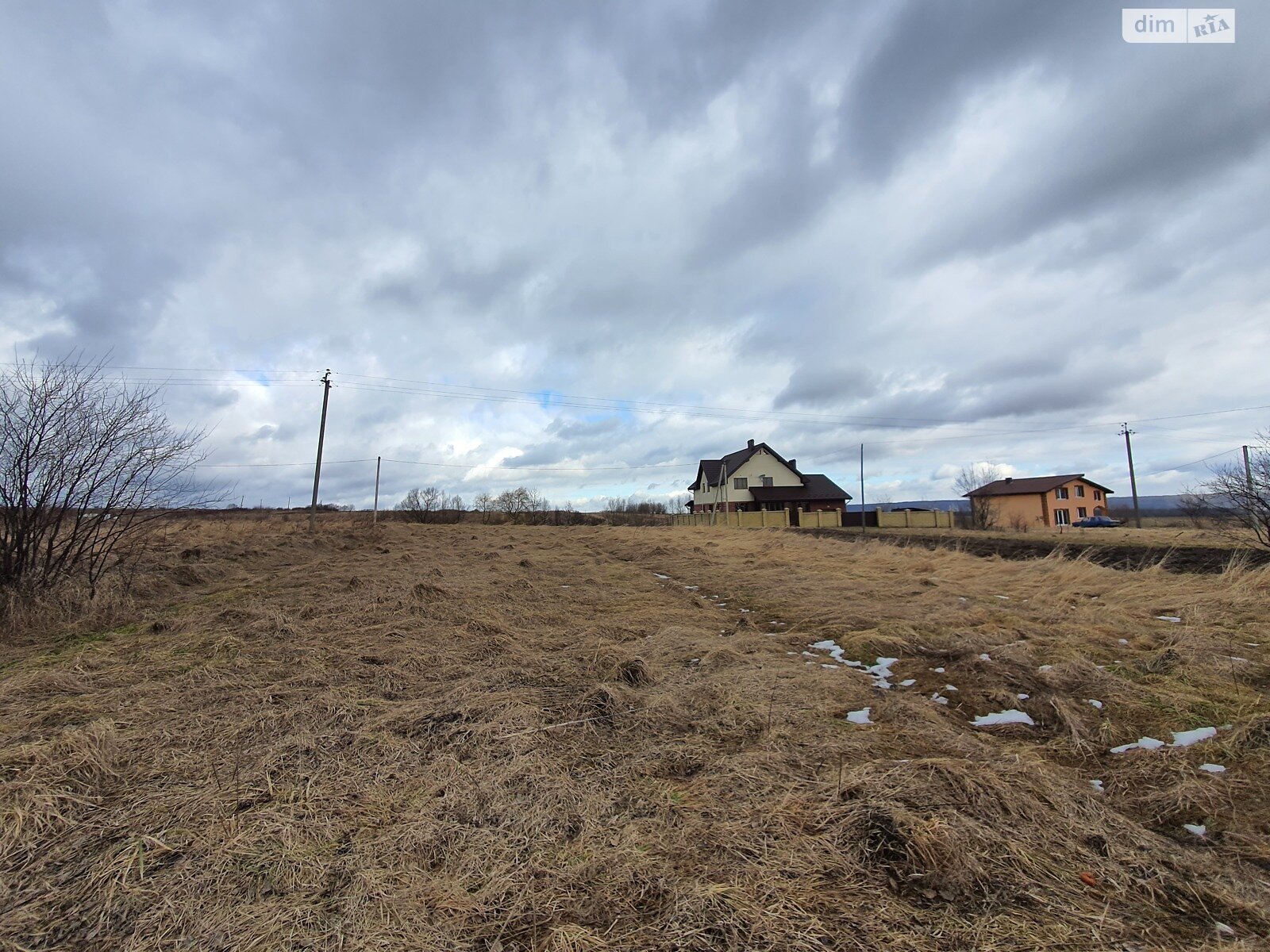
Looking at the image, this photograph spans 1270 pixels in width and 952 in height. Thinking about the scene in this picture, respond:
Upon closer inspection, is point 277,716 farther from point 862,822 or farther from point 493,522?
point 493,522

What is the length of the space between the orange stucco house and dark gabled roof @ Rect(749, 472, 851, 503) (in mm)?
12515

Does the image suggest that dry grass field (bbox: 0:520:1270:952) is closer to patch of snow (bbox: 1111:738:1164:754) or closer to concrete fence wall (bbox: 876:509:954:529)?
patch of snow (bbox: 1111:738:1164:754)

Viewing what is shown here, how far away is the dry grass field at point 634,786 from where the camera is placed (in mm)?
1903

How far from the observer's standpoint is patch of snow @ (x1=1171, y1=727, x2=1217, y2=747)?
10.9ft

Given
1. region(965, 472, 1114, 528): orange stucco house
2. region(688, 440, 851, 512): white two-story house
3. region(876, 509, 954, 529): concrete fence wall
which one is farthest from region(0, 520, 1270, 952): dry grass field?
region(965, 472, 1114, 528): orange stucco house

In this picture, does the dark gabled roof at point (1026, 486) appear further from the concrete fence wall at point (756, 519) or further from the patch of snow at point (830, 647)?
the patch of snow at point (830, 647)

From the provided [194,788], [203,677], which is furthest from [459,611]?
[194,788]

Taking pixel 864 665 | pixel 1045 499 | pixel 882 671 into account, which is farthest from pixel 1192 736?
pixel 1045 499

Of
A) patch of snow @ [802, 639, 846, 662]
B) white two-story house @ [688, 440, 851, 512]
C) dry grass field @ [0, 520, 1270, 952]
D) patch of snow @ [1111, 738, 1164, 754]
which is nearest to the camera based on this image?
dry grass field @ [0, 520, 1270, 952]

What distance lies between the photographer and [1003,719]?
3.87 m

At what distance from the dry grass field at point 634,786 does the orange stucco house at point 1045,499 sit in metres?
51.1

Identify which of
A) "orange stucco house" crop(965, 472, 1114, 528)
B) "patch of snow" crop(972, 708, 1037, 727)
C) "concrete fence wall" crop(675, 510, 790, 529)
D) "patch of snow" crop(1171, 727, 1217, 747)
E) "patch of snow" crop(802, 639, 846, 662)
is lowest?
"patch of snow" crop(972, 708, 1037, 727)

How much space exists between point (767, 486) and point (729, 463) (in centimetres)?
435

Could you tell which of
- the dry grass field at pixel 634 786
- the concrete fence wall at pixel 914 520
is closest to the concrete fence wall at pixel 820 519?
the concrete fence wall at pixel 914 520
